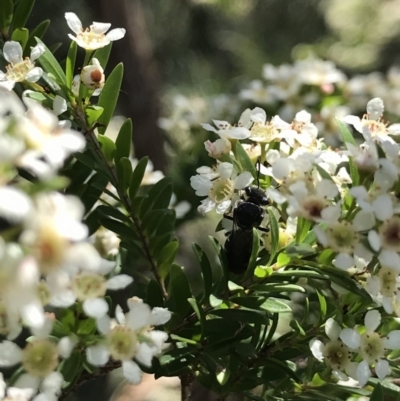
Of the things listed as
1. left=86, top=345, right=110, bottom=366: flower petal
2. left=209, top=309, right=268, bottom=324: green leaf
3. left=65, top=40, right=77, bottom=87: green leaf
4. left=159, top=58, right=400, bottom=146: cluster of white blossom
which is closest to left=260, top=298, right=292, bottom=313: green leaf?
left=209, top=309, right=268, bottom=324: green leaf

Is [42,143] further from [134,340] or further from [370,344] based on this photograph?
[370,344]

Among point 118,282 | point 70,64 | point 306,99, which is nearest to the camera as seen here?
point 118,282

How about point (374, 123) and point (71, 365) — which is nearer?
point (71, 365)

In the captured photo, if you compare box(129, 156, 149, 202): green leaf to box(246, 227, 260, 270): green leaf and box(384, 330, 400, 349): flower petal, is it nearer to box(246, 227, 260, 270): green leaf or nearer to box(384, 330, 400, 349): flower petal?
box(246, 227, 260, 270): green leaf

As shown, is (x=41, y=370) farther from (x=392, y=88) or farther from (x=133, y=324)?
(x=392, y=88)

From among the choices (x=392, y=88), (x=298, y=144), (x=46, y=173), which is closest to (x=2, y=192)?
(x=46, y=173)

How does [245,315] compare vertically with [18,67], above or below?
below

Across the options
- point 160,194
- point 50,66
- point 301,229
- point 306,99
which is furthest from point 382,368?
point 306,99
